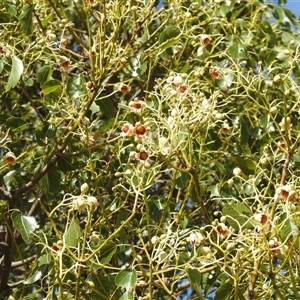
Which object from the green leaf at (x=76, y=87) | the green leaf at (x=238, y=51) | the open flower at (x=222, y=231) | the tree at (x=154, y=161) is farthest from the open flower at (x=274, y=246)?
the green leaf at (x=238, y=51)

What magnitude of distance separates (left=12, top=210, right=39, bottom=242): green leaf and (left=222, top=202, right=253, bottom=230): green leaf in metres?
0.47

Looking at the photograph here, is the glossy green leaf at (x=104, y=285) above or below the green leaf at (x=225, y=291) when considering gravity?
above

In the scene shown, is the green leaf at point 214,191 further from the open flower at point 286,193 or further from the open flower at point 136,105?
the open flower at point 286,193

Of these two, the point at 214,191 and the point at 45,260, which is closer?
the point at 45,260

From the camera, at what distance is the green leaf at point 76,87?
2.18m

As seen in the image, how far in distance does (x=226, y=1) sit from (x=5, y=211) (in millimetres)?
1227

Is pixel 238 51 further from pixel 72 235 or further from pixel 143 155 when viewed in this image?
pixel 72 235

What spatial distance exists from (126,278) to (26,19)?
0.93 meters

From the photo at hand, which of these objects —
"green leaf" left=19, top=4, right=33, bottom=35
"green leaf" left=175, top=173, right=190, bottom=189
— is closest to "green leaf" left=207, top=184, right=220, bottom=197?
"green leaf" left=175, top=173, right=190, bottom=189

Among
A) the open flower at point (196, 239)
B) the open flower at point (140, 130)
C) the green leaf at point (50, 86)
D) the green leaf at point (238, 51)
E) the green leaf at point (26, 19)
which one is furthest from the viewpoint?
the green leaf at point (238, 51)

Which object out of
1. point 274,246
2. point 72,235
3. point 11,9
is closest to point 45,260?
point 72,235

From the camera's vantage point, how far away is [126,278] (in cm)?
175

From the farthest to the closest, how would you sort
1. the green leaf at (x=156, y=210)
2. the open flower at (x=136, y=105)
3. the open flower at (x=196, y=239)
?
the green leaf at (x=156, y=210) → the open flower at (x=136, y=105) → the open flower at (x=196, y=239)

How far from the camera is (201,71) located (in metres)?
2.44
